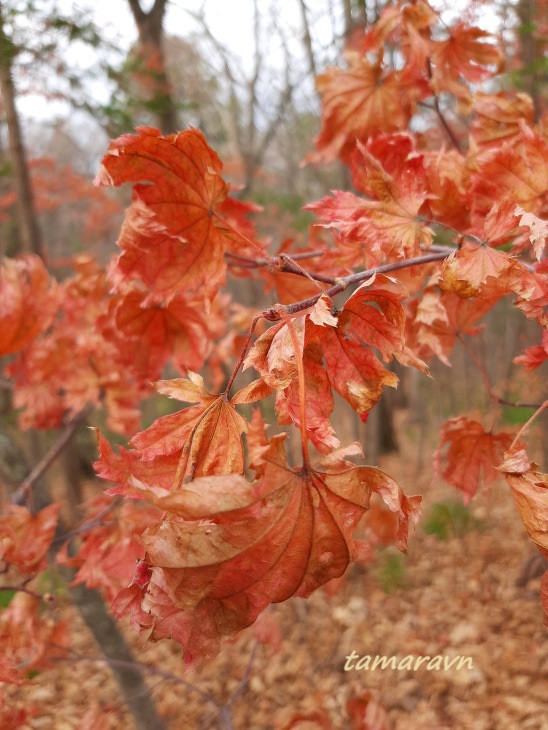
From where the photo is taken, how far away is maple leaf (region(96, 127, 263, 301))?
896 mm

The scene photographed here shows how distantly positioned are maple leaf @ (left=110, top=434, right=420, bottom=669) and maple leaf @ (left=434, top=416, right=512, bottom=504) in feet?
1.98

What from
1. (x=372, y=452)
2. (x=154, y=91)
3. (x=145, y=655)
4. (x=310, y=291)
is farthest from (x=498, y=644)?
(x=154, y=91)

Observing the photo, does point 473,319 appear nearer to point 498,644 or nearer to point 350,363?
point 350,363

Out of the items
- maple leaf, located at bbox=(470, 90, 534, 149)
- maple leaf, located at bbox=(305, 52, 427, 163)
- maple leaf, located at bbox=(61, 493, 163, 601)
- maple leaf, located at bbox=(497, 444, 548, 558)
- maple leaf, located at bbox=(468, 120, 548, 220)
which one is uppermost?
maple leaf, located at bbox=(305, 52, 427, 163)

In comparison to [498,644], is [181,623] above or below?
above

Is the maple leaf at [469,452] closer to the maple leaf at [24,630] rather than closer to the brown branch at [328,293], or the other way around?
the brown branch at [328,293]

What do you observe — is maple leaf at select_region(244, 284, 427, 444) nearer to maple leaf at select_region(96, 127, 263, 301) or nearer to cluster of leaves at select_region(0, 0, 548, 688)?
cluster of leaves at select_region(0, 0, 548, 688)

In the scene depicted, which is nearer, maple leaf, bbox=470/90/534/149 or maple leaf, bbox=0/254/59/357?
maple leaf, bbox=470/90/534/149

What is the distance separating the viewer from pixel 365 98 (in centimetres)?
140

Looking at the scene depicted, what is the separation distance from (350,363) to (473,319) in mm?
672

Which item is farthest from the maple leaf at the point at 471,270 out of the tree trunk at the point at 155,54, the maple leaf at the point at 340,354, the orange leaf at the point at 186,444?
the tree trunk at the point at 155,54

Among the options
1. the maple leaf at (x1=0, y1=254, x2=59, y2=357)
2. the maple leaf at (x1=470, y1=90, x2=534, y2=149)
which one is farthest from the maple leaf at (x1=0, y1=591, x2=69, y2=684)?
the maple leaf at (x1=470, y1=90, x2=534, y2=149)

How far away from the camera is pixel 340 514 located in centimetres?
62

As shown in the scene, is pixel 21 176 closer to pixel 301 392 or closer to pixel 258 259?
pixel 258 259
